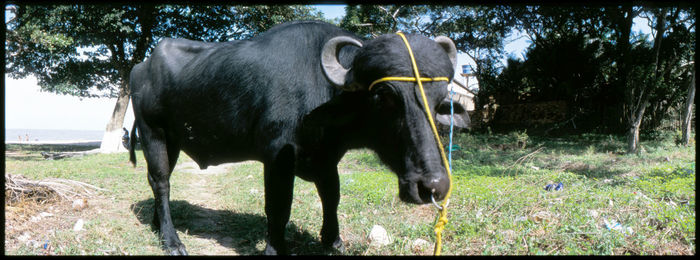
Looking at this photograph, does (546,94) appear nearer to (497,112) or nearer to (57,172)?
(497,112)

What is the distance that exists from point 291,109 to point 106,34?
37.7ft

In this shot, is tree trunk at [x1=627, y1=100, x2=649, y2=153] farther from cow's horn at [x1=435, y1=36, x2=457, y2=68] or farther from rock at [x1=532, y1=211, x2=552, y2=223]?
cow's horn at [x1=435, y1=36, x2=457, y2=68]

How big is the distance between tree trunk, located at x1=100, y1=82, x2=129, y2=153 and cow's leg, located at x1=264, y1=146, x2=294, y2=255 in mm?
12672

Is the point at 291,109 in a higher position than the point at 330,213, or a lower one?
higher

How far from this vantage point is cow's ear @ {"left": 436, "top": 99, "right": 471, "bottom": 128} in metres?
2.38

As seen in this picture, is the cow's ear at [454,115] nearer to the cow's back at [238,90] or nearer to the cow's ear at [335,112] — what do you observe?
the cow's ear at [335,112]

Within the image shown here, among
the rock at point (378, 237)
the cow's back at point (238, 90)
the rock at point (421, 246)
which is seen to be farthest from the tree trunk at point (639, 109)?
the cow's back at point (238, 90)

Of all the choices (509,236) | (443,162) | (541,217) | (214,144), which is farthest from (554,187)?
(214,144)

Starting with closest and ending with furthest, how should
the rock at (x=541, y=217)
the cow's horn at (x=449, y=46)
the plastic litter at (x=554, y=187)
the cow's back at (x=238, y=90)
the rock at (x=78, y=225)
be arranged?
the cow's horn at (x=449, y=46), the cow's back at (x=238, y=90), the rock at (x=541, y=217), the rock at (x=78, y=225), the plastic litter at (x=554, y=187)

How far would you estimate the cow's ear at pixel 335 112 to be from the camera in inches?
93.6

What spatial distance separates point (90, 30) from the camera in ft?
37.3

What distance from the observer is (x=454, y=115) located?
2.56 meters

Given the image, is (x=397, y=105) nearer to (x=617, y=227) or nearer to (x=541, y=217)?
(x=541, y=217)
